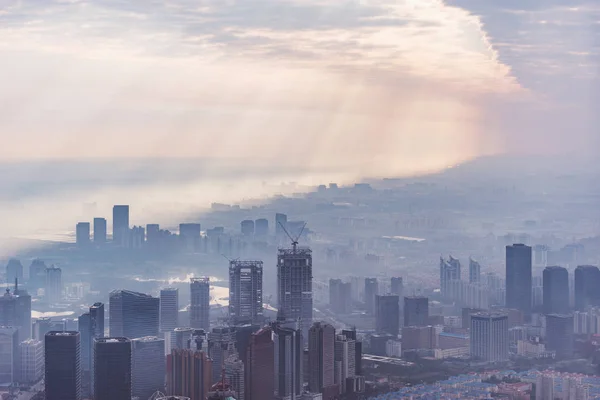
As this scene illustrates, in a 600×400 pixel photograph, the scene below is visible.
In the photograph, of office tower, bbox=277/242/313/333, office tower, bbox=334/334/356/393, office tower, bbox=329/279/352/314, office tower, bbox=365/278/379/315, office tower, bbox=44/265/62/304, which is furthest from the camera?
office tower, bbox=365/278/379/315

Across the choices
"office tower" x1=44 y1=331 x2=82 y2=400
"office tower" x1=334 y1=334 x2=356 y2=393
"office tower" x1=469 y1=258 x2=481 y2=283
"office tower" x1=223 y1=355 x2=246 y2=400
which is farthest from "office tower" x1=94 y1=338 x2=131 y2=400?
"office tower" x1=469 y1=258 x2=481 y2=283

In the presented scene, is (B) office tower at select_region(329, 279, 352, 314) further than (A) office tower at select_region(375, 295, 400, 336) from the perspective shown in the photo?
No

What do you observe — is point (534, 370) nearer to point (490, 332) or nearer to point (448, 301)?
point (490, 332)

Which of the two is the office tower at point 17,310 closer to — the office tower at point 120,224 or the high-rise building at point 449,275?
the office tower at point 120,224

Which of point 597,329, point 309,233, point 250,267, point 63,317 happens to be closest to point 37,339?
point 63,317

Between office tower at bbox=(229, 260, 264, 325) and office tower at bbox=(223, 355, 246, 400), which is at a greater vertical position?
office tower at bbox=(229, 260, 264, 325)

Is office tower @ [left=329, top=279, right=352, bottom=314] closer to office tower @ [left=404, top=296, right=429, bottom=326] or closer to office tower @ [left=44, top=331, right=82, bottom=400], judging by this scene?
office tower @ [left=404, top=296, right=429, bottom=326]

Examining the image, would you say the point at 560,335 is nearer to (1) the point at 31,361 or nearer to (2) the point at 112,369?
(2) the point at 112,369

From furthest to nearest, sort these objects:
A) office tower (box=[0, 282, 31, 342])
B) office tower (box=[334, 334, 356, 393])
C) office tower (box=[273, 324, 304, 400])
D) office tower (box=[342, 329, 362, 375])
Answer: office tower (box=[0, 282, 31, 342]) < office tower (box=[342, 329, 362, 375]) < office tower (box=[334, 334, 356, 393]) < office tower (box=[273, 324, 304, 400])
